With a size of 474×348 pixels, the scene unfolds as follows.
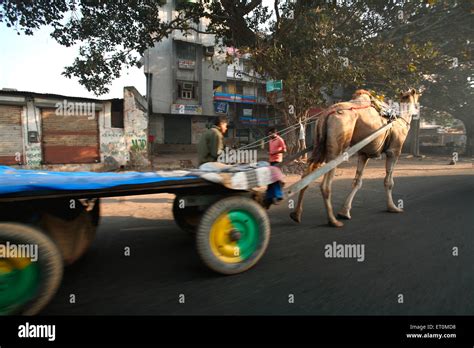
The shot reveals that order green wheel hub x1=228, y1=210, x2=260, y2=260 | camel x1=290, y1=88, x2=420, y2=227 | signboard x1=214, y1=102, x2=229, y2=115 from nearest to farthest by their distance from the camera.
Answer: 1. green wheel hub x1=228, y1=210, x2=260, y2=260
2. camel x1=290, y1=88, x2=420, y2=227
3. signboard x1=214, y1=102, x2=229, y2=115

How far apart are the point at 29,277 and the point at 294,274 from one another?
2343 mm

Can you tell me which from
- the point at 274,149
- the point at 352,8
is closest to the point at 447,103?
the point at 352,8

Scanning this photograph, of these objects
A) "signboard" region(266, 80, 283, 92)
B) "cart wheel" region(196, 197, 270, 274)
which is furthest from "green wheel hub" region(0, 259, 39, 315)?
"signboard" region(266, 80, 283, 92)

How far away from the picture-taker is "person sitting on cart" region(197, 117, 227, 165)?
527 centimetres

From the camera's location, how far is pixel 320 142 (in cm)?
484

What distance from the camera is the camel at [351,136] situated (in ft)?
15.1

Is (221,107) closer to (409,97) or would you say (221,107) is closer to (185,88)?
(185,88)

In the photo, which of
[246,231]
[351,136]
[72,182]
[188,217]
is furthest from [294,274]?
[351,136]

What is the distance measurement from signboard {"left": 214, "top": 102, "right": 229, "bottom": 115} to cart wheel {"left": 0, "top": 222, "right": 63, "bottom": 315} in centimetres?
2763

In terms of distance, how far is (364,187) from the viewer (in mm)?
8617

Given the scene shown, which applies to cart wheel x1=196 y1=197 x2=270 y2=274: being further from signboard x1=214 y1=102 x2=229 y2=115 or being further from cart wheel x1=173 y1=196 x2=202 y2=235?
signboard x1=214 y1=102 x2=229 y2=115

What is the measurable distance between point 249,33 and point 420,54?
282 inches

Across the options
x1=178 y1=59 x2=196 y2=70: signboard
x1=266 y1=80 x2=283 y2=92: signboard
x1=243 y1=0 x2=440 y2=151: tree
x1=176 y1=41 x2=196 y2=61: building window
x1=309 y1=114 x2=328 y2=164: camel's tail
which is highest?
→ x1=176 y1=41 x2=196 y2=61: building window

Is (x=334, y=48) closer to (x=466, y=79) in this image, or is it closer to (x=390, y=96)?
(x=390, y=96)
